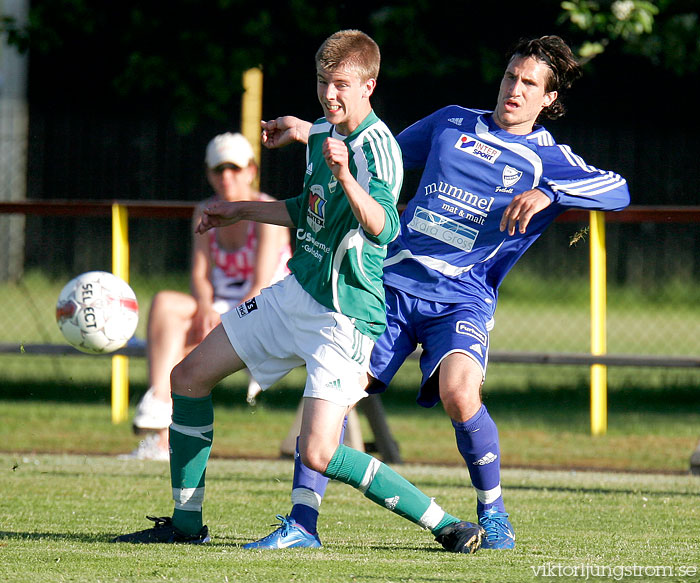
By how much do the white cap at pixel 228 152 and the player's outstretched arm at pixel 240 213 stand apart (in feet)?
8.02

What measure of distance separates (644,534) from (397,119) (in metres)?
11.9

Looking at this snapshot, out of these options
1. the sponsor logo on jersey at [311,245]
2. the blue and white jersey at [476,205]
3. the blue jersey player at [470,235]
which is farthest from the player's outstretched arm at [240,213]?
the blue and white jersey at [476,205]

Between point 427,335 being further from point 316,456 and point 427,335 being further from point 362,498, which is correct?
point 362,498

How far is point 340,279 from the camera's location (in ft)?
13.2

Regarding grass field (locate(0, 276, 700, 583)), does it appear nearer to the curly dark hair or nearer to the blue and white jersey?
the blue and white jersey

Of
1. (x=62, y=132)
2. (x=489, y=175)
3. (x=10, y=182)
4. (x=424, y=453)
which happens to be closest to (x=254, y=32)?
(x=424, y=453)

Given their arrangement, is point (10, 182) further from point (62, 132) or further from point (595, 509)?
point (595, 509)

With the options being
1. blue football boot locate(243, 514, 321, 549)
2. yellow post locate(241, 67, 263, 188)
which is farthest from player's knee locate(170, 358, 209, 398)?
yellow post locate(241, 67, 263, 188)

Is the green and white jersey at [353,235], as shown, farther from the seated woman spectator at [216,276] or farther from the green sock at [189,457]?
the seated woman spectator at [216,276]

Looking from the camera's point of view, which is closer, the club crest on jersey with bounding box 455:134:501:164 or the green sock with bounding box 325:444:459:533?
the green sock with bounding box 325:444:459:533

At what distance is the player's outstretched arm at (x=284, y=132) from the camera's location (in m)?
4.48

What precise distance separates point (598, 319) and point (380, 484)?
163 inches

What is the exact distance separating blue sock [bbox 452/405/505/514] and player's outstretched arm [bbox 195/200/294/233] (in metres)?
1.05

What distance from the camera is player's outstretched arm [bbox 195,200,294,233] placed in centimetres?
436
